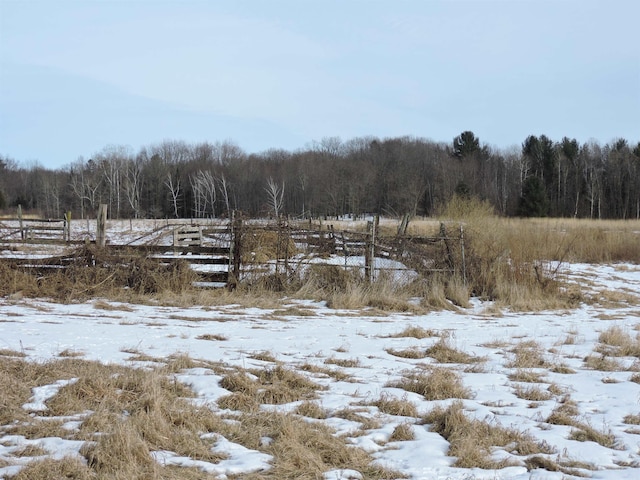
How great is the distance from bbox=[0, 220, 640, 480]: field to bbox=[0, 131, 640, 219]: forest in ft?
198

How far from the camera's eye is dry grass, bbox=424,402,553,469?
3.90 m

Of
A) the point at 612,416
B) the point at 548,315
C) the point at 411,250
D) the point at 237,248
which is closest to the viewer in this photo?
the point at 612,416

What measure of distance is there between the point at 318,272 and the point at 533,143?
7664cm

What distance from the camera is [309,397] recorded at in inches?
207

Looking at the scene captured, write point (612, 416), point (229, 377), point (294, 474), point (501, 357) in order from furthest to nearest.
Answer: point (501, 357) < point (229, 377) < point (612, 416) < point (294, 474)

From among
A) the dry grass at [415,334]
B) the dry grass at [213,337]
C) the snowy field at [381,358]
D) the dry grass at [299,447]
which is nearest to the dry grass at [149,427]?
the dry grass at [299,447]

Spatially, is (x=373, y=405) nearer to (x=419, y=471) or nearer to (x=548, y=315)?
(x=419, y=471)

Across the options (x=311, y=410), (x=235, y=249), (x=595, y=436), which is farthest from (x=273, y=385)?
(x=235, y=249)

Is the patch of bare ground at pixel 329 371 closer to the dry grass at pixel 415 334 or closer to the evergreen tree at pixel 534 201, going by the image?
the dry grass at pixel 415 334

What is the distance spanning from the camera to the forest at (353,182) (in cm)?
7331

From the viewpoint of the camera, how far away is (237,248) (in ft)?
45.0

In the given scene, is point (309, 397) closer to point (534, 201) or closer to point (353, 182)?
point (534, 201)

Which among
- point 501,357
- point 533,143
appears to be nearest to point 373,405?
point 501,357

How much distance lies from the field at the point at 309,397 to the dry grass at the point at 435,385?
0.02 metres
